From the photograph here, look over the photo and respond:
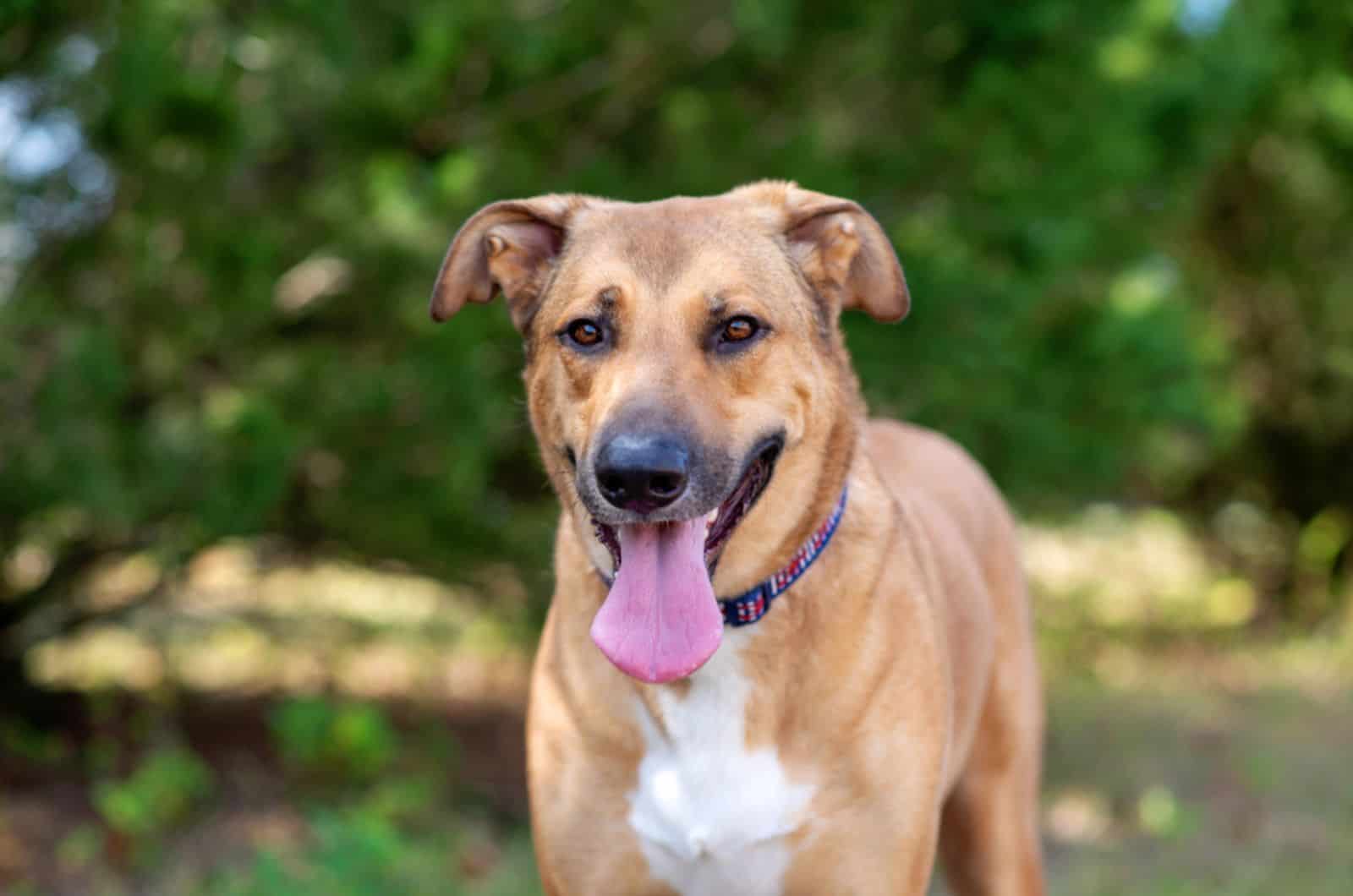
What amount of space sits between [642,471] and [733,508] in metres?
0.34

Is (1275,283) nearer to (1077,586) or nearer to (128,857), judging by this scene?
(1077,586)

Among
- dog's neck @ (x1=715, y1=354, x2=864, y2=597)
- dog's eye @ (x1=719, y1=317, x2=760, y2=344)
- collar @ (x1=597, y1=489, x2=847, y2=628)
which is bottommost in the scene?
collar @ (x1=597, y1=489, x2=847, y2=628)

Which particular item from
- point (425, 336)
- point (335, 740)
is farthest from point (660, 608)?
point (335, 740)

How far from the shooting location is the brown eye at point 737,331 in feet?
10.0

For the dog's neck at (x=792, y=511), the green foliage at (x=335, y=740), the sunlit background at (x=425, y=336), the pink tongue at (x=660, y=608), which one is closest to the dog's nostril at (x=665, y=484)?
the pink tongue at (x=660, y=608)

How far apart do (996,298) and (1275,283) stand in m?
5.76

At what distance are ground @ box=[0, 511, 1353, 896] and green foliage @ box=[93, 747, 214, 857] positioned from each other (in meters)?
0.01

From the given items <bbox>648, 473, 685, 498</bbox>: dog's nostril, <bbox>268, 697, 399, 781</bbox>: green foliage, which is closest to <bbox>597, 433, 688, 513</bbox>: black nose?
<bbox>648, 473, 685, 498</bbox>: dog's nostril

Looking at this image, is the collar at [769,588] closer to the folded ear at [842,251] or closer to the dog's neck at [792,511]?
the dog's neck at [792,511]

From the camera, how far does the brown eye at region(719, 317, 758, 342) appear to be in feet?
10.0

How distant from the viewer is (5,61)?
4.79m

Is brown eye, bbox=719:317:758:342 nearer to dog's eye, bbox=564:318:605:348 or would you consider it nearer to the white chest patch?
dog's eye, bbox=564:318:605:348

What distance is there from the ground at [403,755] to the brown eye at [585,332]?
2.51 m

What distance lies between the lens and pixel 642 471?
273 cm
